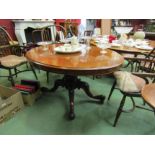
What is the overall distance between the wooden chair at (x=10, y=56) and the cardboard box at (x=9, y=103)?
0.37 m

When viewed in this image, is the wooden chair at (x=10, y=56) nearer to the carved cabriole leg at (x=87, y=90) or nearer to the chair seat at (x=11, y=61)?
the chair seat at (x=11, y=61)

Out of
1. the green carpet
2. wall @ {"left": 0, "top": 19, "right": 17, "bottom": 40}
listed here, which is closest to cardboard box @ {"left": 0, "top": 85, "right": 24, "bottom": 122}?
the green carpet

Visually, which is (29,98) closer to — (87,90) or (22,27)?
(87,90)

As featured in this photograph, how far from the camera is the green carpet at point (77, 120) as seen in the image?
5.33 feet

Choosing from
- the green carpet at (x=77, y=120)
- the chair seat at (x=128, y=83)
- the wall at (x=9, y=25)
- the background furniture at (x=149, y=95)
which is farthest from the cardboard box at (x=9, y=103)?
the wall at (x=9, y=25)

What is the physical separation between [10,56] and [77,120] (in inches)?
60.5

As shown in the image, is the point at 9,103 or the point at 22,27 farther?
Answer: the point at 22,27

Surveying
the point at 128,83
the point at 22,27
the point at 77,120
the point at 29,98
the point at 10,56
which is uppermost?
the point at 22,27

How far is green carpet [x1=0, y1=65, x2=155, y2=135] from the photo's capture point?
1626 mm

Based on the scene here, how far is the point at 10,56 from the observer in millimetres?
2551

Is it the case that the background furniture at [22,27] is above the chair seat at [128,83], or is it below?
above

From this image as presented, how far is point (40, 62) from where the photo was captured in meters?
1.44

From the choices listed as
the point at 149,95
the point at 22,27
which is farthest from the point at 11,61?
the point at 22,27
